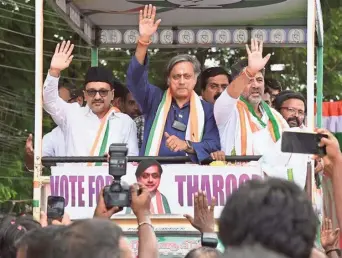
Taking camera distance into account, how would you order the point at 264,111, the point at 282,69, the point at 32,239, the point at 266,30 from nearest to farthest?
the point at 32,239 < the point at 264,111 < the point at 266,30 < the point at 282,69

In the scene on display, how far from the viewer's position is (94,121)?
8.66 m

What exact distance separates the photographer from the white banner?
238cm

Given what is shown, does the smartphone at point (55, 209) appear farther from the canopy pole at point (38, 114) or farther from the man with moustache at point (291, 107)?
the man with moustache at point (291, 107)

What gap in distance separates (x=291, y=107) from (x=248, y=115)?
1208 millimetres

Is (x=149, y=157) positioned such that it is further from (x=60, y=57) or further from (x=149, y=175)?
(x=60, y=57)

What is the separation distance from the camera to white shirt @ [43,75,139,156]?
854 cm

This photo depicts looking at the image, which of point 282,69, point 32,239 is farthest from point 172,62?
point 282,69

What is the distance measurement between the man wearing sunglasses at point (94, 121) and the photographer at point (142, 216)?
3.04 m

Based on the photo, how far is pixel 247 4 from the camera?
33.3ft

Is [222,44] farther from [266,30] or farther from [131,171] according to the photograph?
[131,171]

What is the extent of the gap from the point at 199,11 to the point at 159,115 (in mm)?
2363

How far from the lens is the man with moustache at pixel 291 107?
966 centimetres

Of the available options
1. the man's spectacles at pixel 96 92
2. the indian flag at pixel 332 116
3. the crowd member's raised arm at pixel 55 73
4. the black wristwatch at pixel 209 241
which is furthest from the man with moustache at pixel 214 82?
the indian flag at pixel 332 116

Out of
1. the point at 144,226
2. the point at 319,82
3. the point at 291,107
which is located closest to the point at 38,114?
the point at 291,107
